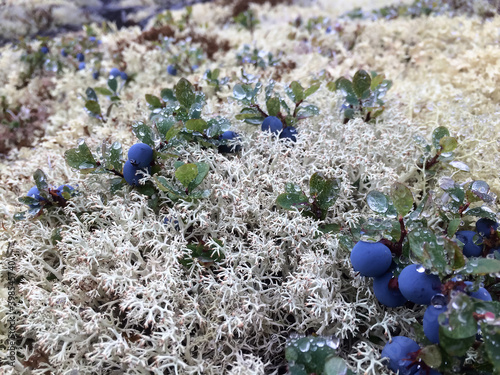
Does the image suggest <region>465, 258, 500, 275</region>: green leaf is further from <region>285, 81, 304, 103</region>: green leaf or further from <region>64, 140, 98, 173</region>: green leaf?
<region>64, 140, 98, 173</region>: green leaf

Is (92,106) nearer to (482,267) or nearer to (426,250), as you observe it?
(426,250)

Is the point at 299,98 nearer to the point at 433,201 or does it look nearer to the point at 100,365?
the point at 433,201

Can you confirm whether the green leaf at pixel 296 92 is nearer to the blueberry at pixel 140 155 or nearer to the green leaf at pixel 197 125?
the green leaf at pixel 197 125

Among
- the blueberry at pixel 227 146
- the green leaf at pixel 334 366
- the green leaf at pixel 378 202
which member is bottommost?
the green leaf at pixel 334 366

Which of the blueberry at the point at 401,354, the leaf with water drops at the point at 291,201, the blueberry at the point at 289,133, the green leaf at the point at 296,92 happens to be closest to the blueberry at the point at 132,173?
the leaf with water drops at the point at 291,201

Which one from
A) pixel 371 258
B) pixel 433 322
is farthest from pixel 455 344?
pixel 371 258

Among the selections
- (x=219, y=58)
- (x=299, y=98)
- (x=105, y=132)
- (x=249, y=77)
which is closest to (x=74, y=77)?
(x=219, y=58)
